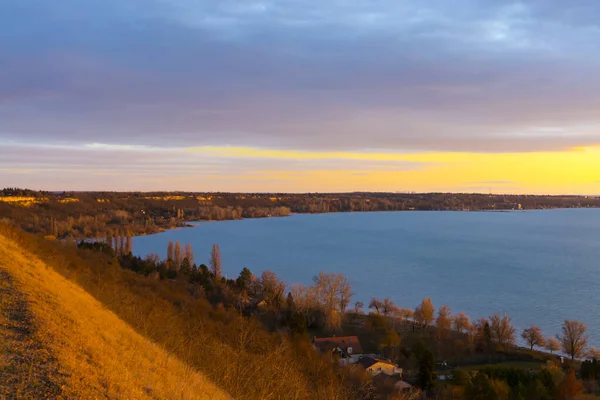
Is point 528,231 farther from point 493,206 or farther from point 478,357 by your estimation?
point 493,206

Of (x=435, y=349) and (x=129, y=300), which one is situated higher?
(x=129, y=300)

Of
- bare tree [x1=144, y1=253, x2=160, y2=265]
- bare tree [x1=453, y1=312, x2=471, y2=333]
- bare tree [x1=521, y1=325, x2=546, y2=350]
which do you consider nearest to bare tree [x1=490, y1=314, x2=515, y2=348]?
bare tree [x1=521, y1=325, x2=546, y2=350]

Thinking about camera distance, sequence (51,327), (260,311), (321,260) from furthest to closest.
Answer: (321,260)
(260,311)
(51,327)

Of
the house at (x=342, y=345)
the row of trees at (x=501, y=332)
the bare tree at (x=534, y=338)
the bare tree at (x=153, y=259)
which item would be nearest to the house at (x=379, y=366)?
the house at (x=342, y=345)

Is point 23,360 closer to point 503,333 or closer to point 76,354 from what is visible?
point 76,354

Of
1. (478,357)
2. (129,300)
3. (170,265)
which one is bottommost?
(478,357)

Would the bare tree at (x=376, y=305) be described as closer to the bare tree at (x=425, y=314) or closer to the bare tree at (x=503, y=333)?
the bare tree at (x=425, y=314)

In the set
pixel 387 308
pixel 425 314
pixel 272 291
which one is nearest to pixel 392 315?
pixel 387 308

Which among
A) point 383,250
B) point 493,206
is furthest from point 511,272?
point 493,206
